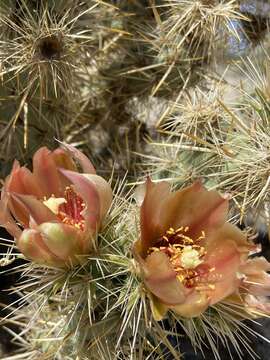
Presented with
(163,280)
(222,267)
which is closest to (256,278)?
(222,267)

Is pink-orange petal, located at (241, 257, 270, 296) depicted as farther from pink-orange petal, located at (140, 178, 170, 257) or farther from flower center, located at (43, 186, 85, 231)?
flower center, located at (43, 186, 85, 231)

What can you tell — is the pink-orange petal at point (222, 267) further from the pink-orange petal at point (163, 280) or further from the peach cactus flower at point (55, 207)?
the peach cactus flower at point (55, 207)

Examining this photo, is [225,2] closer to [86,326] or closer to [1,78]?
[1,78]

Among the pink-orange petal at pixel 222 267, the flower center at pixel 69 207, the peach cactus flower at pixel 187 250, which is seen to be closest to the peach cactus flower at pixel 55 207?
the flower center at pixel 69 207

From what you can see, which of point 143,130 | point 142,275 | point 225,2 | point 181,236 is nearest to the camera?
point 142,275

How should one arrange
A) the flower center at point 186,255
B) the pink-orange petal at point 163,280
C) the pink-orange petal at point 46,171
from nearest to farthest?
the pink-orange petal at point 163,280 → the flower center at point 186,255 → the pink-orange petal at point 46,171

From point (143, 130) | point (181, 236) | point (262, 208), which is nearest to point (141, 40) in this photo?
point (143, 130)

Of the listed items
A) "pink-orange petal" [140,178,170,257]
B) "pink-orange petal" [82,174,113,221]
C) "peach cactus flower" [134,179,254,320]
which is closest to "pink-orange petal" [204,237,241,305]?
"peach cactus flower" [134,179,254,320]
